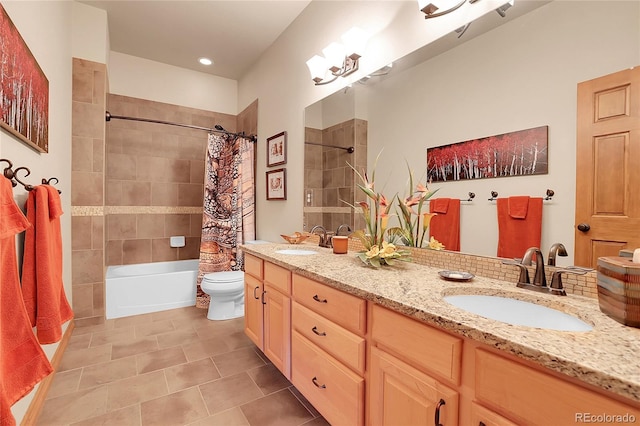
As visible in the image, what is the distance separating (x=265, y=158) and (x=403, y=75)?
195 cm

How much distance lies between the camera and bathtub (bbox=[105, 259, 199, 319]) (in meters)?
2.98

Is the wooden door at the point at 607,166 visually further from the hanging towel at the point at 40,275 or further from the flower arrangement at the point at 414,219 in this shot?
the hanging towel at the point at 40,275

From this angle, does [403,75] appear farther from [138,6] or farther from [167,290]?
[167,290]

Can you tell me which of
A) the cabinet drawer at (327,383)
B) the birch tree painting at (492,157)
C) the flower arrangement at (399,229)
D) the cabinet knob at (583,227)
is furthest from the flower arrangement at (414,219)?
the cabinet drawer at (327,383)

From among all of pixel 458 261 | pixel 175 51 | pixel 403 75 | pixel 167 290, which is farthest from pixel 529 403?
pixel 175 51

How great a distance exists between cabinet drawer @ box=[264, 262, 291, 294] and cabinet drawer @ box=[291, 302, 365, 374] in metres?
0.13

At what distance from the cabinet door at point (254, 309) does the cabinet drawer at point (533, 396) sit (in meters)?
1.50

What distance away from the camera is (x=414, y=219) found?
168 centimetres

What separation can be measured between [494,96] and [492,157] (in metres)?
0.27

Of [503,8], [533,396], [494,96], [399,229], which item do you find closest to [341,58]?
[503,8]

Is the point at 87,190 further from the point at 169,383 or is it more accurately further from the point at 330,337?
the point at 330,337

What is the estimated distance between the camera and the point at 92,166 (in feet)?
9.16

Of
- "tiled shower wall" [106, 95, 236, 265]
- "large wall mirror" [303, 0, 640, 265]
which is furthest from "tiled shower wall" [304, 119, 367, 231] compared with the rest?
"tiled shower wall" [106, 95, 236, 265]

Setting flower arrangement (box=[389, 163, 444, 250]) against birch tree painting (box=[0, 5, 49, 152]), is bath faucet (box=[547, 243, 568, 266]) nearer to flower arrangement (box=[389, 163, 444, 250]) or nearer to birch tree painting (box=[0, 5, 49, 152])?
flower arrangement (box=[389, 163, 444, 250])
